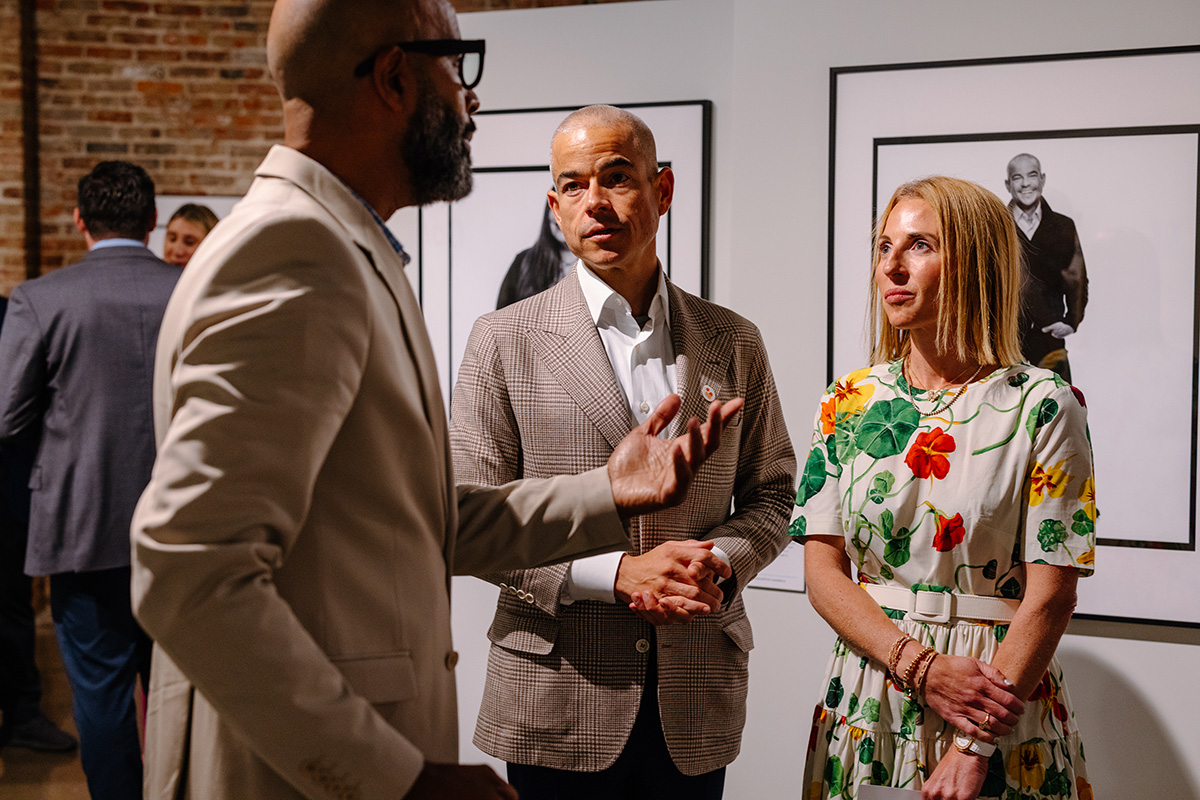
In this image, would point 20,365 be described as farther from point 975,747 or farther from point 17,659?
point 975,747

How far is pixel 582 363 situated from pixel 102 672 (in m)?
2.29

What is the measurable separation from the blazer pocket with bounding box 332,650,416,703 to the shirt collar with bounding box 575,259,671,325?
1.02 metres

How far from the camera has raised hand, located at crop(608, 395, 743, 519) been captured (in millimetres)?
1217

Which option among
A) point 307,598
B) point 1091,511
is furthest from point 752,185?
point 307,598

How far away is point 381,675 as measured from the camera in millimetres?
1038

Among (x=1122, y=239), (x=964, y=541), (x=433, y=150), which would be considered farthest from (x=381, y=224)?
(x=1122, y=239)

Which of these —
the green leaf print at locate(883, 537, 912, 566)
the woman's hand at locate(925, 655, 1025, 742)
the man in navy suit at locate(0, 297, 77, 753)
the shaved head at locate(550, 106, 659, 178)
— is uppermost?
the shaved head at locate(550, 106, 659, 178)

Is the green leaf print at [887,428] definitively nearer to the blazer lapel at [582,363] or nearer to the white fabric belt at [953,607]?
the white fabric belt at [953,607]

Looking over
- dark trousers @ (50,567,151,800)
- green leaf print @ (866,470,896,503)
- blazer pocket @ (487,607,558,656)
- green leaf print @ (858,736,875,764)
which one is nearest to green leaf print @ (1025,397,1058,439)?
green leaf print @ (866,470,896,503)

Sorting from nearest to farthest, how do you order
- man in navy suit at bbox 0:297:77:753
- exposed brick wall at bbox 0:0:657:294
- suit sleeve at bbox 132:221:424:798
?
suit sleeve at bbox 132:221:424:798, man in navy suit at bbox 0:297:77:753, exposed brick wall at bbox 0:0:657:294

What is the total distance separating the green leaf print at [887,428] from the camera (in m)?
1.79

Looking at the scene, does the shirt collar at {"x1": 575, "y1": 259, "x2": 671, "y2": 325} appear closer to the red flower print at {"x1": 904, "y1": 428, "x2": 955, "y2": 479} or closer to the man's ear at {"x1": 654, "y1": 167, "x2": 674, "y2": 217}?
the man's ear at {"x1": 654, "y1": 167, "x2": 674, "y2": 217}

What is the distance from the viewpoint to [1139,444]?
8.59 ft

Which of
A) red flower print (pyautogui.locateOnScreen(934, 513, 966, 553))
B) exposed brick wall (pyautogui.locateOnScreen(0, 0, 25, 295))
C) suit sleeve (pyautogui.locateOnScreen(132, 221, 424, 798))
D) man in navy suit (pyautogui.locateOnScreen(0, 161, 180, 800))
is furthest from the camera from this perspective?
exposed brick wall (pyautogui.locateOnScreen(0, 0, 25, 295))
